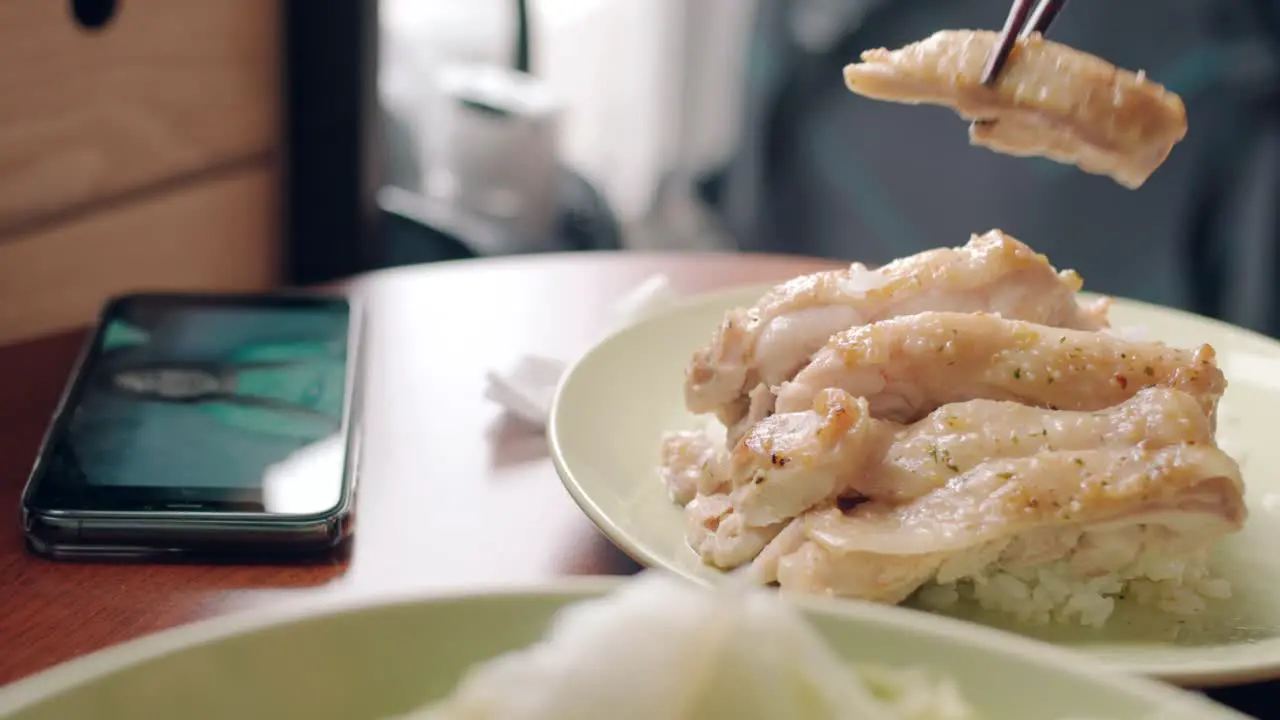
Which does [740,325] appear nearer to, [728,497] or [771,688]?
[728,497]

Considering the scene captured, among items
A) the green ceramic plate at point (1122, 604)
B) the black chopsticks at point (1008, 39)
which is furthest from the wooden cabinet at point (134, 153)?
the black chopsticks at point (1008, 39)

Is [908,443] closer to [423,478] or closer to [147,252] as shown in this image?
[423,478]

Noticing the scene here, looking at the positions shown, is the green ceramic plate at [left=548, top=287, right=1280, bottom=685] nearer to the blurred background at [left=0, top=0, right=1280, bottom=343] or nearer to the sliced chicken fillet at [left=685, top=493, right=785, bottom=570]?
the sliced chicken fillet at [left=685, top=493, right=785, bottom=570]

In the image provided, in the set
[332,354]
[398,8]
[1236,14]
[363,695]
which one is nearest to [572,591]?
[363,695]

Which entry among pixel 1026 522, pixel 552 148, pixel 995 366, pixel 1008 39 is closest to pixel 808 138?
pixel 552 148

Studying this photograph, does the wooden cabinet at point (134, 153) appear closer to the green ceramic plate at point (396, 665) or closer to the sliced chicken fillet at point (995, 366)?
the sliced chicken fillet at point (995, 366)
